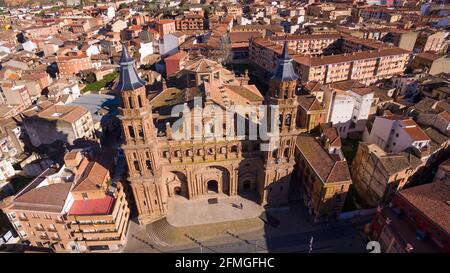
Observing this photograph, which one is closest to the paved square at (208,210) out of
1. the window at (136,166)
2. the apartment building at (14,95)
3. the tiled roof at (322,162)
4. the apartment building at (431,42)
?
the window at (136,166)

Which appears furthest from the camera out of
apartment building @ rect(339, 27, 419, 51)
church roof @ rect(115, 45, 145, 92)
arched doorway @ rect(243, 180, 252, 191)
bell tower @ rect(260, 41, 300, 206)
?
apartment building @ rect(339, 27, 419, 51)

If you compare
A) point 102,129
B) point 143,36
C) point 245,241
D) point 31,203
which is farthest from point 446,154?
point 143,36

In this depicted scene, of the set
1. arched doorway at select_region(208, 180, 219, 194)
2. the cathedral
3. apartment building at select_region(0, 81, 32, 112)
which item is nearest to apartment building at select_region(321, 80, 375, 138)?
the cathedral

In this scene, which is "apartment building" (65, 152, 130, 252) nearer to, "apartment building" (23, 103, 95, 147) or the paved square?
the paved square

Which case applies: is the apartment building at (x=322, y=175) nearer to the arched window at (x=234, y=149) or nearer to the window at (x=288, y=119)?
the window at (x=288, y=119)

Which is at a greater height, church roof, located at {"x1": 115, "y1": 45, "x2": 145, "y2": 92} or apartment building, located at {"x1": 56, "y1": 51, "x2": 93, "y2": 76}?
church roof, located at {"x1": 115, "y1": 45, "x2": 145, "y2": 92}

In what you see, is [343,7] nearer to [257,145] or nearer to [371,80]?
[371,80]

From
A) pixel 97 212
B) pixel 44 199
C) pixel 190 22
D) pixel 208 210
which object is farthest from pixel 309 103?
pixel 190 22
